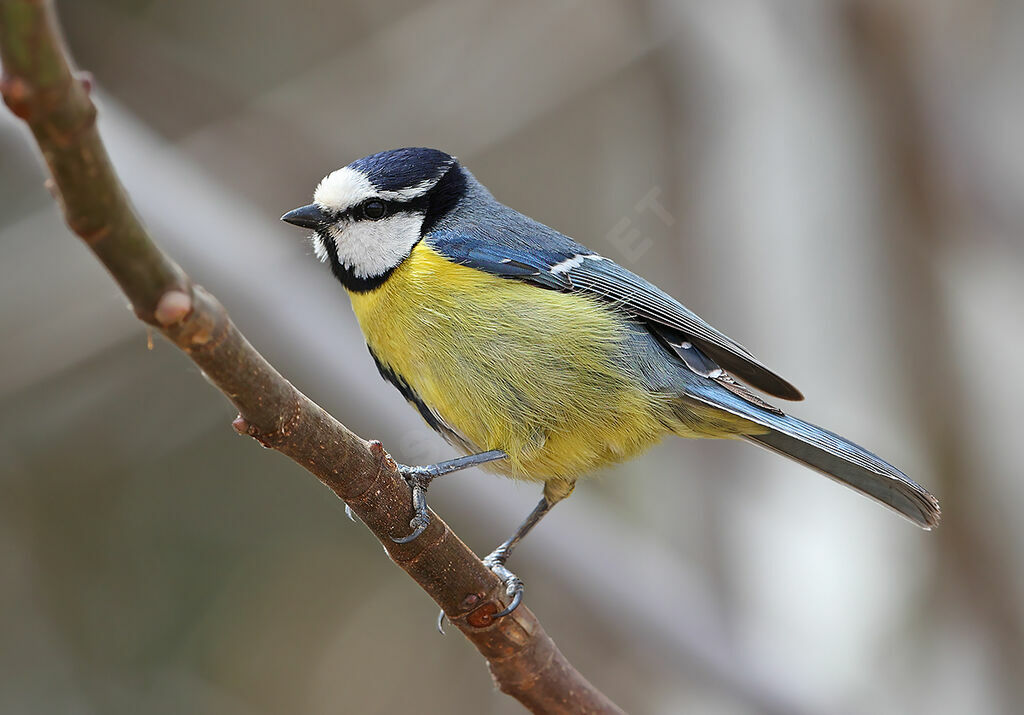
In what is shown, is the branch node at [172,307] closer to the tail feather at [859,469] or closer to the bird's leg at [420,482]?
the bird's leg at [420,482]

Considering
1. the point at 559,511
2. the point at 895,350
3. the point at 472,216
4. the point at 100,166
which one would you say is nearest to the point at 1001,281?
the point at 895,350

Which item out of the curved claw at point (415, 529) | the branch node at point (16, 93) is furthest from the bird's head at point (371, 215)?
the branch node at point (16, 93)

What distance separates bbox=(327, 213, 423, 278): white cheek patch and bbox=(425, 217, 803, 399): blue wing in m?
0.09

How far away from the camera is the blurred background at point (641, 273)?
150 inches

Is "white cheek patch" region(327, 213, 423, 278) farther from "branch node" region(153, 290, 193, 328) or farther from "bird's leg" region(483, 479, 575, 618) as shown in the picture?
"branch node" region(153, 290, 193, 328)

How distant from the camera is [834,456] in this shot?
2744mm

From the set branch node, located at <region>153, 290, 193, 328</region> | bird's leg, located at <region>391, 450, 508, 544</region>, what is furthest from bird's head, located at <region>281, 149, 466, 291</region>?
branch node, located at <region>153, 290, 193, 328</region>

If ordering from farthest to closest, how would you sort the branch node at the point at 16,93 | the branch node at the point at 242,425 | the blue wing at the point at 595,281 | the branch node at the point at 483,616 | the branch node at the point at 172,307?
the blue wing at the point at 595,281, the branch node at the point at 483,616, the branch node at the point at 242,425, the branch node at the point at 172,307, the branch node at the point at 16,93

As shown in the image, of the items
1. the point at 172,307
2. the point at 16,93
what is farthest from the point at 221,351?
the point at 16,93

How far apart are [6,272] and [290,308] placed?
1335 mm

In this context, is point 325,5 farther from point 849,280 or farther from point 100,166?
point 100,166

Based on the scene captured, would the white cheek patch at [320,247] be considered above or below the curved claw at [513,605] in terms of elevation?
above

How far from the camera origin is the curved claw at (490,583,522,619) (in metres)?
2.31

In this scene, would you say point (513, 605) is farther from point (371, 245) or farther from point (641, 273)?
point (641, 273)
